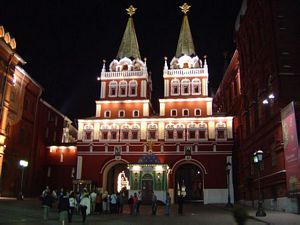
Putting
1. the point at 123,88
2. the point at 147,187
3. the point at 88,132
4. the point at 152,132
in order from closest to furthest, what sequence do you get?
the point at 147,187 → the point at 152,132 → the point at 88,132 → the point at 123,88

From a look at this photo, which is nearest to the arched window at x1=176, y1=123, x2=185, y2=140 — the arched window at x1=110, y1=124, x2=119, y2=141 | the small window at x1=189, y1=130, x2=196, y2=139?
the small window at x1=189, y1=130, x2=196, y2=139

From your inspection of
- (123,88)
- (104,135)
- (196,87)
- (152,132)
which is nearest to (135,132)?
(152,132)

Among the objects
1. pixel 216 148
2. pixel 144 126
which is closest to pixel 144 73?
pixel 144 126

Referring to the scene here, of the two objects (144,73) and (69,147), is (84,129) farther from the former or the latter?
(144,73)

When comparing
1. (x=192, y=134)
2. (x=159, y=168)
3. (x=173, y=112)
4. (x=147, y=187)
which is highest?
(x=173, y=112)

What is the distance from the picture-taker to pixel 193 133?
4809 cm

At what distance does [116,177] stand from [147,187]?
525 inches

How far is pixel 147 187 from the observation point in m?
42.8

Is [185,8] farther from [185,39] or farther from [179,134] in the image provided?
[179,134]

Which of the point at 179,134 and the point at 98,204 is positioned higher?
the point at 179,134

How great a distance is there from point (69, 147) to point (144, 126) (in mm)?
12811

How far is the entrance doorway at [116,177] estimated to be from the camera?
51.3 metres

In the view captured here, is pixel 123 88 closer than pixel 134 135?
No

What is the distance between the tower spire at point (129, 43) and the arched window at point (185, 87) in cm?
873
